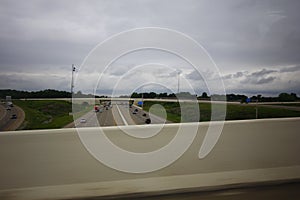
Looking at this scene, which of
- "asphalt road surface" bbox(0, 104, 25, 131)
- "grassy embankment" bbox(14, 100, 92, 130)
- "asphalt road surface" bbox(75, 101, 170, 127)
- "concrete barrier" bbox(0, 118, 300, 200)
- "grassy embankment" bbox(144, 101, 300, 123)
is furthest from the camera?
"asphalt road surface" bbox(0, 104, 25, 131)

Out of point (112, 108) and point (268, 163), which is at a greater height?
point (112, 108)

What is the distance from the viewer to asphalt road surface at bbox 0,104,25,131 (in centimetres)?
300

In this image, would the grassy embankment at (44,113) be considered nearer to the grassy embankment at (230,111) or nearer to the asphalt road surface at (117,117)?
the asphalt road surface at (117,117)

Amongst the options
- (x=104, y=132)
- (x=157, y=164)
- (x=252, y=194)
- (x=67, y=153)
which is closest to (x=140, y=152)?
(x=157, y=164)

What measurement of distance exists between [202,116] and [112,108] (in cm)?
92

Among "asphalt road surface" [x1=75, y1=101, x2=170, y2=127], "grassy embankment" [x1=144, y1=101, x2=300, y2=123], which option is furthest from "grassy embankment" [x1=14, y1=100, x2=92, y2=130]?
"grassy embankment" [x1=144, y1=101, x2=300, y2=123]

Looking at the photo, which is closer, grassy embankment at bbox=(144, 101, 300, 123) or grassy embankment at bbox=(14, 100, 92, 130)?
grassy embankment at bbox=(144, 101, 300, 123)

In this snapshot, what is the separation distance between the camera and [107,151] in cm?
238

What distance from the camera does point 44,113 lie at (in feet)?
10.9

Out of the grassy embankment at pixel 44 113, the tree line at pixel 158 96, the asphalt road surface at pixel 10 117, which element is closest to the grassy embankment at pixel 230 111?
the tree line at pixel 158 96

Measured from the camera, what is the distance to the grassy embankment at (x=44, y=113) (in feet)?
9.52

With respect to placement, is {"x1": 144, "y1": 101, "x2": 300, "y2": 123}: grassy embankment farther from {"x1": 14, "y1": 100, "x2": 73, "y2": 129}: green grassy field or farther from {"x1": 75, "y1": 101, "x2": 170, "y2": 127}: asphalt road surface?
{"x1": 14, "y1": 100, "x2": 73, "y2": 129}: green grassy field

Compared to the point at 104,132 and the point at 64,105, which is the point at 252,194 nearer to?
the point at 104,132

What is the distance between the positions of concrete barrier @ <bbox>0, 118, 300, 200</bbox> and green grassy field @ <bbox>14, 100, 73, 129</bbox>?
0.55m
